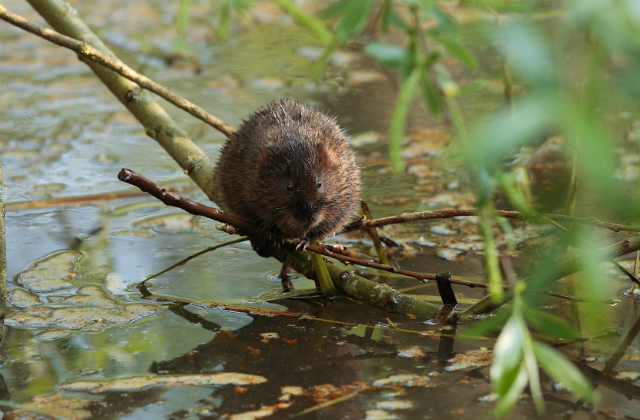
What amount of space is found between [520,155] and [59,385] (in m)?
Result: 3.50

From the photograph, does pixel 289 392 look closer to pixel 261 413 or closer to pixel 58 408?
pixel 261 413

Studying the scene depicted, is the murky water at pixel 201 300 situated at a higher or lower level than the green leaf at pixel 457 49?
lower

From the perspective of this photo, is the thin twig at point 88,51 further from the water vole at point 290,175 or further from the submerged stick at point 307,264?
the submerged stick at point 307,264

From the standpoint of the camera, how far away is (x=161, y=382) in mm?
2229

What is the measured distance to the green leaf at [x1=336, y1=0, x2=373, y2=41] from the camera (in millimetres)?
960

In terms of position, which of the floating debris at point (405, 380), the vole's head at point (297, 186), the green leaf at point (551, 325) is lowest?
the floating debris at point (405, 380)

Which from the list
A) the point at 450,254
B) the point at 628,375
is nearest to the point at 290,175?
the point at 450,254

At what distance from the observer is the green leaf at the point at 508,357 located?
1.04 metres

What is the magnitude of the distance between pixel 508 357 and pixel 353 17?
0.58 meters

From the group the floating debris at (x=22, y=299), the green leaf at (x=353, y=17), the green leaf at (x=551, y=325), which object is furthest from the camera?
the floating debris at (x=22, y=299)

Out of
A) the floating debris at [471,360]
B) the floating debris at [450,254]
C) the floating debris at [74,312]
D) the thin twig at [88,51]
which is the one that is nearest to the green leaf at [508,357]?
the floating debris at [471,360]

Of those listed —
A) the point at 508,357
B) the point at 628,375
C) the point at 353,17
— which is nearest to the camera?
the point at 353,17

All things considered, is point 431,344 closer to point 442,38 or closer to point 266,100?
point 442,38

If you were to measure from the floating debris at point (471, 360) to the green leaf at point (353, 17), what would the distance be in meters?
1.59
